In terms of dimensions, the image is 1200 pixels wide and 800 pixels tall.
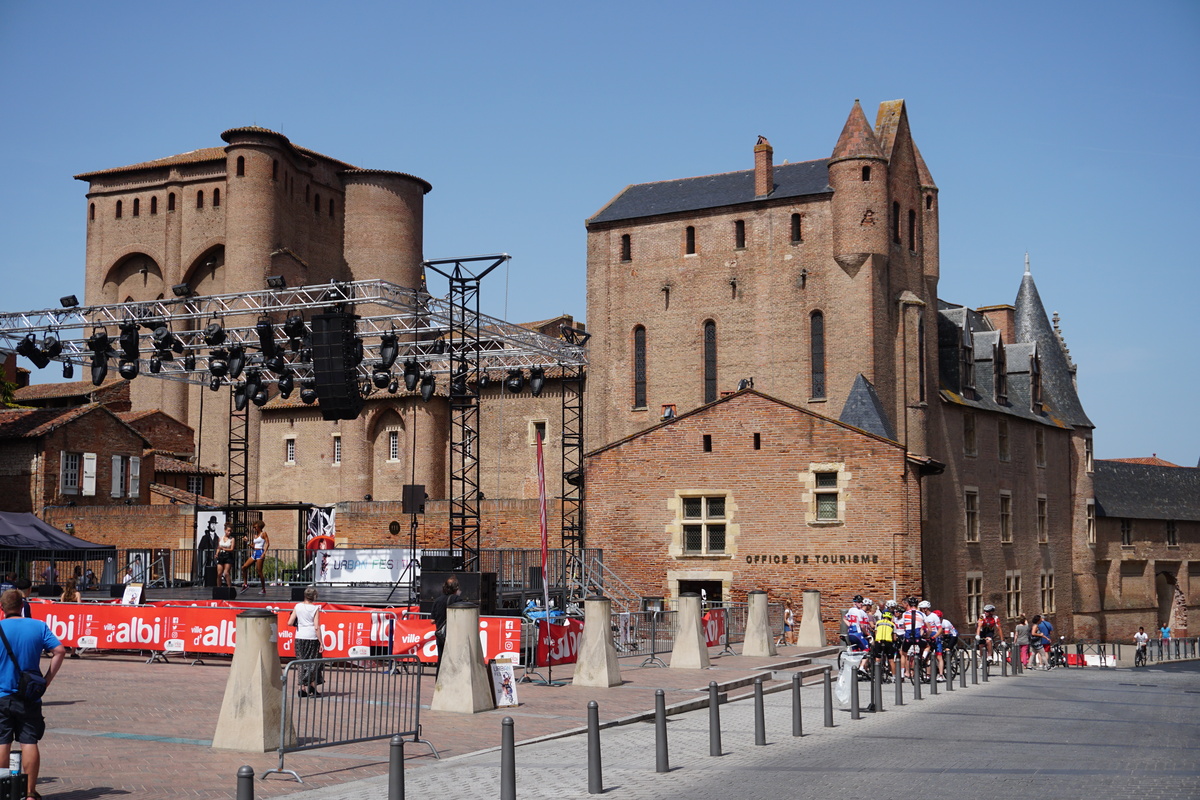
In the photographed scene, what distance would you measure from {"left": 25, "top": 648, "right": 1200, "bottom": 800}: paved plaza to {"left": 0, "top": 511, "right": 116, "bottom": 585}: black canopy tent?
14074 mm

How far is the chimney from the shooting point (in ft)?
144

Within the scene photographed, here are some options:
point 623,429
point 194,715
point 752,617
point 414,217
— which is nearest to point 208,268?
point 414,217

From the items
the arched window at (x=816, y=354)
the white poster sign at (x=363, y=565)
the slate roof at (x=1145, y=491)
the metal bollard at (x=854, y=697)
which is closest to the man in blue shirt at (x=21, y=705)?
the metal bollard at (x=854, y=697)

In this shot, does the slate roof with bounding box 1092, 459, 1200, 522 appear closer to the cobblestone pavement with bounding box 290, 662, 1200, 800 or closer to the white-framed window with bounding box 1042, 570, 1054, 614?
the white-framed window with bounding box 1042, 570, 1054, 614

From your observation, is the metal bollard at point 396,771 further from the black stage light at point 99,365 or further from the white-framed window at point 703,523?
the black stage light at point 99,365

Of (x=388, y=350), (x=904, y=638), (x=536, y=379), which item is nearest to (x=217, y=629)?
(x=388, y=350)

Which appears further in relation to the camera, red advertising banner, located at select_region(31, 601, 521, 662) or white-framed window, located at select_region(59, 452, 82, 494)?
white-framed window, located at select_region(59, 452, 82, 494)

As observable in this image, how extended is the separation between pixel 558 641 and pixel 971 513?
24.1 meters

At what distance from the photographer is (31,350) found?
111 ft

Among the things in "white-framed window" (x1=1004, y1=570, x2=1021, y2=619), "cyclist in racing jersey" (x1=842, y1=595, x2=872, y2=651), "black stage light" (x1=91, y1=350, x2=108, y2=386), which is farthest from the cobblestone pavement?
"white-framed window" (x1=1004, y1=570, x2=1021, y2=619)

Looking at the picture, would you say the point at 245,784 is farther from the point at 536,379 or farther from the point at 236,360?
the point at 536,379

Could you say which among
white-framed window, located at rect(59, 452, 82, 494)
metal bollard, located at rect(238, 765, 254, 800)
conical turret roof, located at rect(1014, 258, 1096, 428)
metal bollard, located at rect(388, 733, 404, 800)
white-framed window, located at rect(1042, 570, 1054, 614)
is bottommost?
white-framed window, located at rect(1042, 570, 1054, 614)

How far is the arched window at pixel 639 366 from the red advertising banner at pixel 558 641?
24.6 metres

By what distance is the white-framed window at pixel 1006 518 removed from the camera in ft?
140
